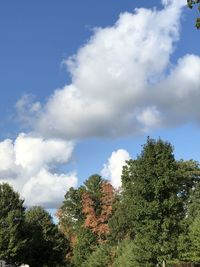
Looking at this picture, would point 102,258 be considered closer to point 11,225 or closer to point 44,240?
point 44,240

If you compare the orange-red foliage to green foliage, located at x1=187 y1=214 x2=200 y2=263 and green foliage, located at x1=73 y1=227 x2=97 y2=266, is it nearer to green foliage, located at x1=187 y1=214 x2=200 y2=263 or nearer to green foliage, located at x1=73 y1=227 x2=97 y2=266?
green foliage, located at x1=73 y1=227 x2=97 y2=266

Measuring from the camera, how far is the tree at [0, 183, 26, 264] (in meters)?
80.7

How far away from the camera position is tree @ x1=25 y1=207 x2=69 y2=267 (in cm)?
9738

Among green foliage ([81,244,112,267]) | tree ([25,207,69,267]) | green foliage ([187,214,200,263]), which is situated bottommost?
green foliage ([187,214,200,263])

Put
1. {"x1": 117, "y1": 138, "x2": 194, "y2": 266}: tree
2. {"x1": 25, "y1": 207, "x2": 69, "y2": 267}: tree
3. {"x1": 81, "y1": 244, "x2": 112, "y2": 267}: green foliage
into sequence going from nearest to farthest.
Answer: {"x1": 117, "y1": 138, "x2": 194, "y2": 266}: tree → {"x1": 81, "y1": 244, "x2": 112, "y2": 267}: green foliage → {"x1": 25, "y1": 207, "x2": 69, "y2": 267}: tree

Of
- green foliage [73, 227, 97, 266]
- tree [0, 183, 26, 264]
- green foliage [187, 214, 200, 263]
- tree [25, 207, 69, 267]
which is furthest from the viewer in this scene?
green foliage [73, 227, 97, 266]

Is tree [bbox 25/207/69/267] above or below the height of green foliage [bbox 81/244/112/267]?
above

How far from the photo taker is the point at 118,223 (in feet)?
324

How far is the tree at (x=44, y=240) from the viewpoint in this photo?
97375mm

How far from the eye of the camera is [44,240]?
3967 inches

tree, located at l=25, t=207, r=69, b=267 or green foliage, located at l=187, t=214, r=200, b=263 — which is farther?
tree, located at l=25, t=207, r=69, b=267

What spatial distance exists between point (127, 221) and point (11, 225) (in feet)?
75.8

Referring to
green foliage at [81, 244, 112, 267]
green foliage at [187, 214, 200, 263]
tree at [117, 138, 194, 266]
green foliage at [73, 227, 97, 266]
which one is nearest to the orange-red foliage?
green foliage at [73, 227, 97, 266]

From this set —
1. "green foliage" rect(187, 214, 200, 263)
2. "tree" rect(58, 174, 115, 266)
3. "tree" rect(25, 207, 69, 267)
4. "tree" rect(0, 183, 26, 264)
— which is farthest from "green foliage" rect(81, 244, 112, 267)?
"green foliage" rect(187, 214, 200, 263)
